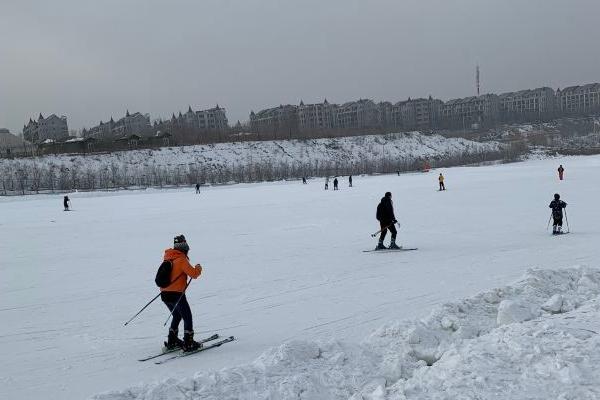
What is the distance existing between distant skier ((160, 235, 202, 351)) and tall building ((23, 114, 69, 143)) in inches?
6327

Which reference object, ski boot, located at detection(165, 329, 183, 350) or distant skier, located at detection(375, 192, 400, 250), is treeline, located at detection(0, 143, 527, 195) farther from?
ski boot, located at detection(165, 329, 183, 350)

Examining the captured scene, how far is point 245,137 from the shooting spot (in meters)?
124

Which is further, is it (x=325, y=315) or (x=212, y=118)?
(x=212, y=118)

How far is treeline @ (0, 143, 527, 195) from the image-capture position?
73812mm

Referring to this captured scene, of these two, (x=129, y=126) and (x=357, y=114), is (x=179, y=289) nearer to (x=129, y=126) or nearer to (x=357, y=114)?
(x=129, y=126)

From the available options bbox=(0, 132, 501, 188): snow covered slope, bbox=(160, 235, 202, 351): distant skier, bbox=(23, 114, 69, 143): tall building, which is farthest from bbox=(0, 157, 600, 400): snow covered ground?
bbox=(23, 114, 69, 143): tall building

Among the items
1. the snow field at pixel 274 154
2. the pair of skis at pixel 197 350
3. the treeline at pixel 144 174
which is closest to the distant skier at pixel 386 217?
the pair of skis at pixel 197 350

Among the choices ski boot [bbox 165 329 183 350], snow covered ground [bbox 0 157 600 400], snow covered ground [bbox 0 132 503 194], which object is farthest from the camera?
snow covered ground [bbox 0 132 503 194]

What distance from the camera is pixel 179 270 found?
6.52 metres

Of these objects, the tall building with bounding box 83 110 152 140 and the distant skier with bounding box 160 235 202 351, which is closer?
the distant skier with bounding box 160 235 202 351

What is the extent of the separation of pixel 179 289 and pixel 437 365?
11.1ft

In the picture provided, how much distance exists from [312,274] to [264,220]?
1222cm

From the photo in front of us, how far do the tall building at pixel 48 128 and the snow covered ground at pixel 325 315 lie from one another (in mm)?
151318

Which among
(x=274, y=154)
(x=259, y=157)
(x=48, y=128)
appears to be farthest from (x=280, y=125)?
(x=48, y=128)
